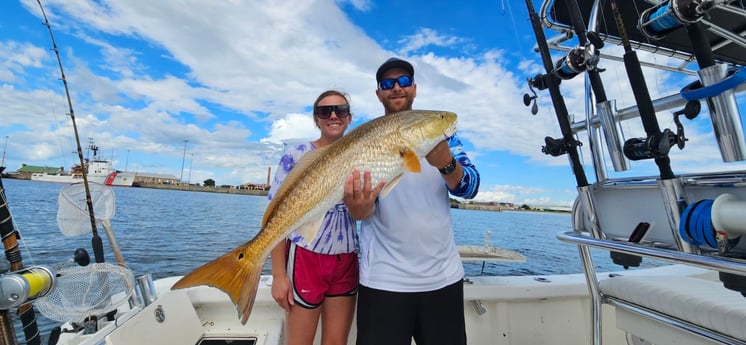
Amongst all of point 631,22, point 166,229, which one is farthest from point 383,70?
point 166,229

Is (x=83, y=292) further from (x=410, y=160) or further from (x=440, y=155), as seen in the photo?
(x=440, y=155)

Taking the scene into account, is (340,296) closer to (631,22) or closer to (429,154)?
(429,154)

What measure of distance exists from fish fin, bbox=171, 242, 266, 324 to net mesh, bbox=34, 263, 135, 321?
2.97ft

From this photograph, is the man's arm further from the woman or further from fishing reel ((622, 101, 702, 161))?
fishing reel ((622, 101, 702, 161))

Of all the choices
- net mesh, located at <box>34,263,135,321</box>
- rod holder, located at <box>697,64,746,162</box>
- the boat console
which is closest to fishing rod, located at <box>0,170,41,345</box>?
net mesh, located at <box>34,263,135,321</box>

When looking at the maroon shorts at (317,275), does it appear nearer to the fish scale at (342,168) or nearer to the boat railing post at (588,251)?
the fish scale at (342,168)

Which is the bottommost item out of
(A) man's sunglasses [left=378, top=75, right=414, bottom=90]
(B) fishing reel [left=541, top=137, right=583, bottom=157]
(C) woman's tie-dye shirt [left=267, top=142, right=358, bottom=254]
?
(C) woman's tie-dye shirt [left=267, top=142, right=358, bottom=254]

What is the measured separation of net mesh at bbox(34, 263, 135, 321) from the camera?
7.10ft

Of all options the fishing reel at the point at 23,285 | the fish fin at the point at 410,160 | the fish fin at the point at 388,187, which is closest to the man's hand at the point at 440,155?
the fish fin at the point at 410,160

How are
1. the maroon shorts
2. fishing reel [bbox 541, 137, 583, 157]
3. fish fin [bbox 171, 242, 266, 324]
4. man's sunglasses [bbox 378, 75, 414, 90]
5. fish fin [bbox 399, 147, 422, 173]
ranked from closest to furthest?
1. fish fin [bbox 171, 242, 266, 324]
2. fish fin [bbox 399, 147, 422, 173]
3. the maroon shorts
4. man's sunglasses [bbox 378, 75, 414, 90]
5. fishing reel [bbox 541, 137, 583, 157]

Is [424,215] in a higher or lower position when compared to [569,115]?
lower

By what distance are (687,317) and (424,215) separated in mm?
1587

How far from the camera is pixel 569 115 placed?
8.95 feet

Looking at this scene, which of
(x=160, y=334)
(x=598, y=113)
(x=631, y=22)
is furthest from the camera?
(x=631, y=22)
